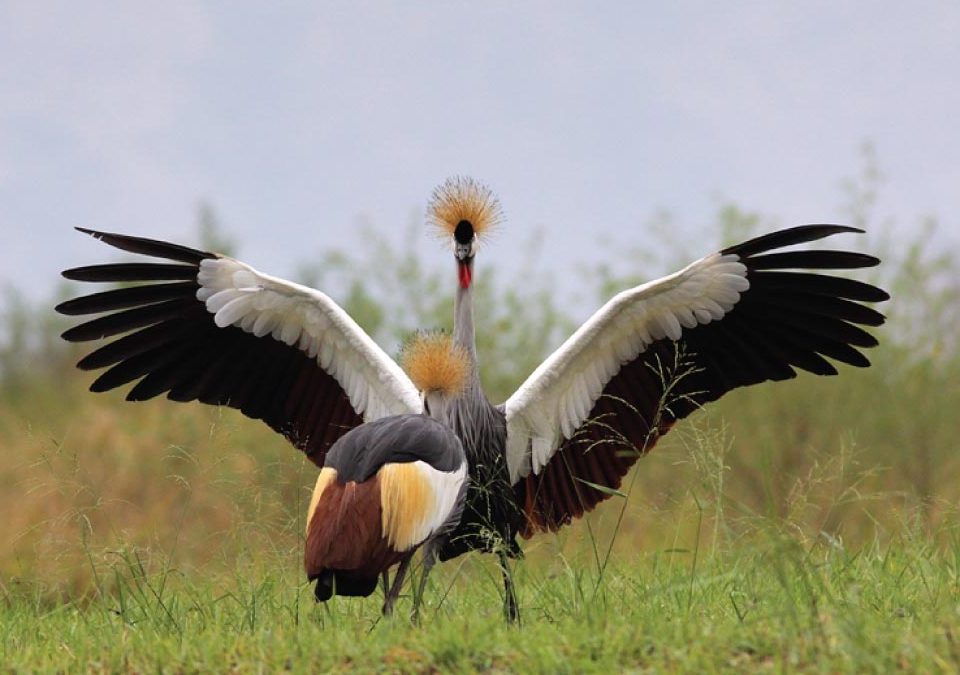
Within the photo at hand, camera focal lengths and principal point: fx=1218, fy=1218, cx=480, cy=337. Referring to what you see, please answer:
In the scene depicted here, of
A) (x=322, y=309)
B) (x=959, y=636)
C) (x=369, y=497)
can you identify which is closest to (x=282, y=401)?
(x=322, y=309)

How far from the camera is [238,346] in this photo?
19.4 ft

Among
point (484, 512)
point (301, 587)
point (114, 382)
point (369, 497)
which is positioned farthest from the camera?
point (114, 382)

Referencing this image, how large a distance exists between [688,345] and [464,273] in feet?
3.59

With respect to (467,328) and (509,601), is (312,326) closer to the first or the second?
(467,328)

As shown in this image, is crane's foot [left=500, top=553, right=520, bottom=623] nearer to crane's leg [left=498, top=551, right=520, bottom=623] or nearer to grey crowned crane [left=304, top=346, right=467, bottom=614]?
crane's leg [left=498, top=551, right=520, bottom=623]

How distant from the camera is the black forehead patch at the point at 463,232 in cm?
573

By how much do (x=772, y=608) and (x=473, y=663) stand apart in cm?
104

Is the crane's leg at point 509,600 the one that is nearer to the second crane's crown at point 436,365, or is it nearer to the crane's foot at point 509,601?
the crane's foot at point 509,601

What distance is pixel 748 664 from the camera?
3.55 metres

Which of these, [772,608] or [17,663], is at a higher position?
[772,608]

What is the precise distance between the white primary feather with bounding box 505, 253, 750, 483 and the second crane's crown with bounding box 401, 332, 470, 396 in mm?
424

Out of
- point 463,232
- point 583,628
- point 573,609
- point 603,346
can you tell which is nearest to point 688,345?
point 603,346

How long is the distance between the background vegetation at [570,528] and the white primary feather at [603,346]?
532mm

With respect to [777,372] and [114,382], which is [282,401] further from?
[777,372]
